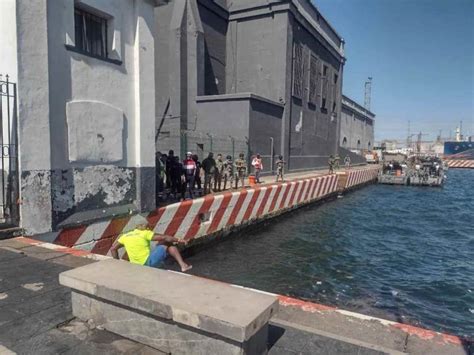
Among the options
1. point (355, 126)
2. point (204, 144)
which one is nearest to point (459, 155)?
point (355, 126)

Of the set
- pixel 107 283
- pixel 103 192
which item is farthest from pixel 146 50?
pixel 107 283

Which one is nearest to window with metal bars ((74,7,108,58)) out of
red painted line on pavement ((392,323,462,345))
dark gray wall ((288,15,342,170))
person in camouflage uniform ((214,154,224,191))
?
person in camouflage uniform ((214,154,224,191))

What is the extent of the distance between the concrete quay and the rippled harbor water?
125 inches

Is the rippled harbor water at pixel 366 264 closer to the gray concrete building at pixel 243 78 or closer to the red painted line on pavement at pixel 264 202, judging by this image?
the red painted line on pavement at pixel 264 202

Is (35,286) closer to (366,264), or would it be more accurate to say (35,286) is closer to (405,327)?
(405,327)

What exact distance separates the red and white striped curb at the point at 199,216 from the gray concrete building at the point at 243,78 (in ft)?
18.3

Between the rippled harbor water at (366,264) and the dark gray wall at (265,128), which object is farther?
the dark gray wall at (265,128)

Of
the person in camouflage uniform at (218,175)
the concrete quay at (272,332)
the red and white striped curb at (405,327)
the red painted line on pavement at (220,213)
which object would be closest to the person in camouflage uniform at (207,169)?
the person in camouflage uniform at (218,175)

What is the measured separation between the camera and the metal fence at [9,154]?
6328 millimetres

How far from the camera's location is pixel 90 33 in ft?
25.3

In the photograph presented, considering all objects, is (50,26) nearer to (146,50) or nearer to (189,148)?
(146,50)

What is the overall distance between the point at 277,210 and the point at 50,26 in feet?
36.8

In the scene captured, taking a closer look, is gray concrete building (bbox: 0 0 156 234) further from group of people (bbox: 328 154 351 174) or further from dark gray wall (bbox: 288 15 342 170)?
group of people (bbox: 328 154 351 174)

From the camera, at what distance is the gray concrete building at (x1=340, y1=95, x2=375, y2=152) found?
49875 millimetres
